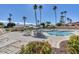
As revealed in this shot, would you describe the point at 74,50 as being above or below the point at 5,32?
below

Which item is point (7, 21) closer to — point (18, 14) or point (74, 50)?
point (18, 14)

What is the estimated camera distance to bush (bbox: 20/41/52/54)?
226cm

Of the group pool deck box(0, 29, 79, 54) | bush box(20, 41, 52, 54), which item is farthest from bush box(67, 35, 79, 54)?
bush box(20, 41, 52, 54)

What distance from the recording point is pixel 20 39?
230 cm

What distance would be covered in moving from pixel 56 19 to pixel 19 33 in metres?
0.47

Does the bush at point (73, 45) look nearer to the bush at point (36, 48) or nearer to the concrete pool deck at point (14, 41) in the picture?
the concrete pool deck at point (14, 41)

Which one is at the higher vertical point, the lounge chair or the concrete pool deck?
the lounge chair

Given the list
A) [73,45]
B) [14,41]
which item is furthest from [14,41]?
[73,45]

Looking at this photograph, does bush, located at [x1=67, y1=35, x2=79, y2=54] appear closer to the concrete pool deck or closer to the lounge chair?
the concrete pool deck

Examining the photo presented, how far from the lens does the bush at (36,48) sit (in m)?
2.26

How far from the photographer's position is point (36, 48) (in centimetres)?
226
